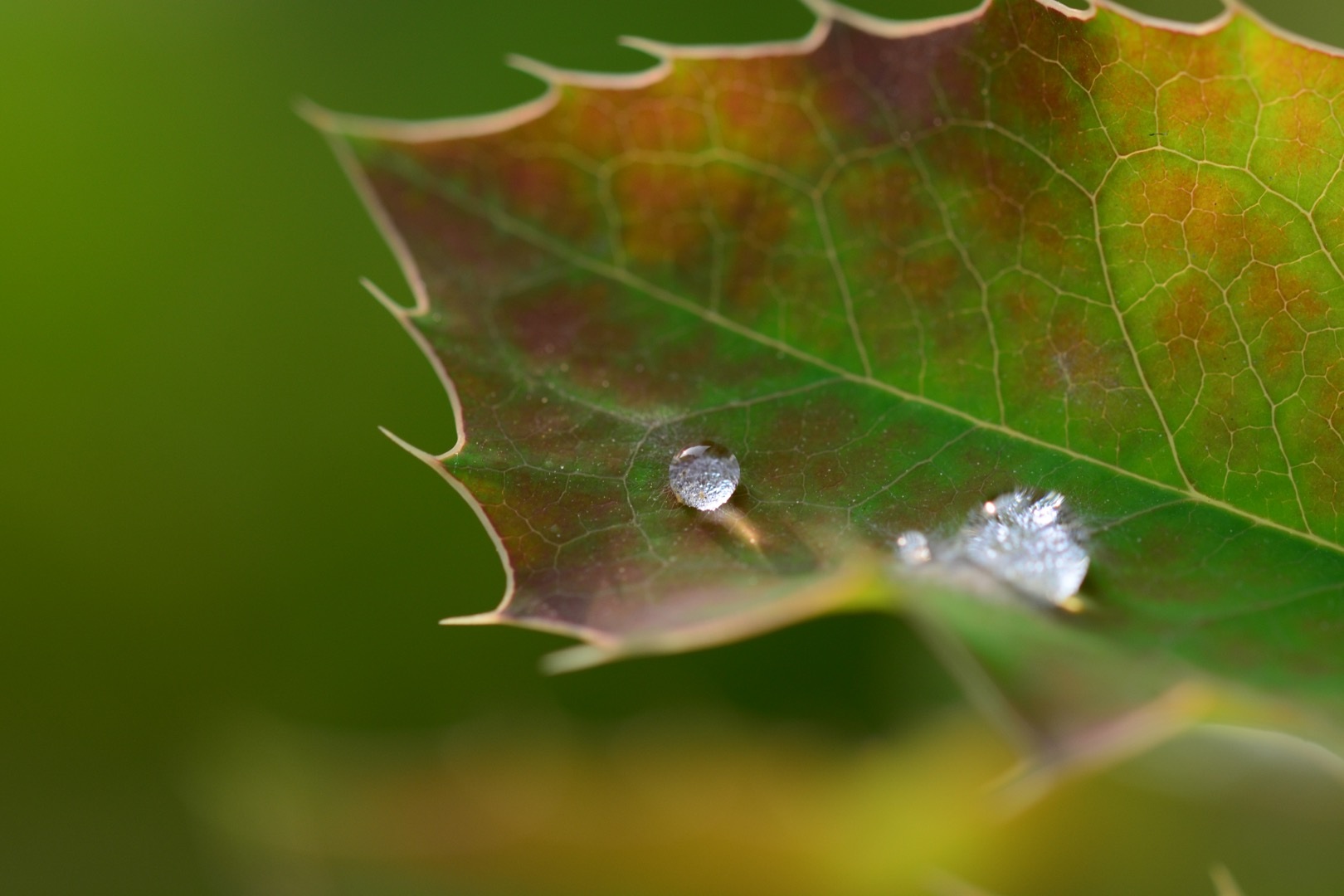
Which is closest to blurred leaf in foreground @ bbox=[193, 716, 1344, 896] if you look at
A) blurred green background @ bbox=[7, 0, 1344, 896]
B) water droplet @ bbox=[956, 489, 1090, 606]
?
blurred green background @ bbox=[7, 0, 1344, 896]

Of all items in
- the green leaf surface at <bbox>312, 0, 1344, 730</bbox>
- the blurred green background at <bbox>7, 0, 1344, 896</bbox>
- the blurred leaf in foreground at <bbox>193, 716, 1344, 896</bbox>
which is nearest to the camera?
the green leaf surface at <bbox>312, 0, 1344, 730</bbox>

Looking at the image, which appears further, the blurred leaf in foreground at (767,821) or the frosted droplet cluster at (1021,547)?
the blurred leaf in foreground at (767,821)

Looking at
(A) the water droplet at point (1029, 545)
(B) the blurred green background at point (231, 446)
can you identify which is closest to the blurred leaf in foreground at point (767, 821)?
(B) the blurred green background at point (231, 446)

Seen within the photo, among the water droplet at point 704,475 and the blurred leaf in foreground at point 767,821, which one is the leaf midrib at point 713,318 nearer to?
the water droplet at point 704,475

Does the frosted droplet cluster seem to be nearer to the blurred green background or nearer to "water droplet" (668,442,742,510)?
"water droplet" (668,442,742,510)

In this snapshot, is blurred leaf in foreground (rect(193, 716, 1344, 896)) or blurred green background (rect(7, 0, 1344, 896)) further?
blurred green background (rect(7, 0, 1344, 896))

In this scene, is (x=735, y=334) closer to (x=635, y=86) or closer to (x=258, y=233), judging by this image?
(x=635, y=86)

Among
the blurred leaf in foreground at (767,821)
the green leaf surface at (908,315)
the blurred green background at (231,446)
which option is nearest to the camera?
the green leaf surface at (908,315)

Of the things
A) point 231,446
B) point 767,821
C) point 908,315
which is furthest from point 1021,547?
point 231,446
